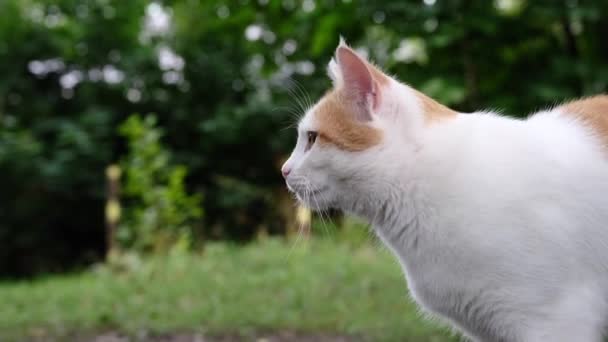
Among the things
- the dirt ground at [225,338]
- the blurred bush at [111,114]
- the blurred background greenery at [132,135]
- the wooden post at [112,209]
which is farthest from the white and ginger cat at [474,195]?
the wooden post at [112,209]

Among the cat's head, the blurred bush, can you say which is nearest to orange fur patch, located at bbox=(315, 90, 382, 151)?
the cat's head

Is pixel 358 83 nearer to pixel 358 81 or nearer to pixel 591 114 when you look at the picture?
pixel 358 81

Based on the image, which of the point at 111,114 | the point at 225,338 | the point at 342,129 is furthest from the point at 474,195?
the point at 111,114

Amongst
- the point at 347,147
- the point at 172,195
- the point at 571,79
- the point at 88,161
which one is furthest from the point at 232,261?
the point at 347,147

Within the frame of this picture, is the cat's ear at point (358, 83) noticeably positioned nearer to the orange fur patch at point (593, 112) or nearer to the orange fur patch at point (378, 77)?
the orange fur patch at point (378, 77)

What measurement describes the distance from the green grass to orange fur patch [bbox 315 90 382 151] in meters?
1.58

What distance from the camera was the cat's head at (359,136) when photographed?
232cm

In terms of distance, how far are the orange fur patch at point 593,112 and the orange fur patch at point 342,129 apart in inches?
27.6

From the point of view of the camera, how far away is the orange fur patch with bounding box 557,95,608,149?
2.35 metres

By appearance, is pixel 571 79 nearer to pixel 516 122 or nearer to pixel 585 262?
pixel 516 122

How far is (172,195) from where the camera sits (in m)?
8.04

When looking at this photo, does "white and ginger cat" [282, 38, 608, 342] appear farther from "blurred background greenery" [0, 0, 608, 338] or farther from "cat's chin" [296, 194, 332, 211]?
"blurred background greenery" [0, 0, 608, 338]

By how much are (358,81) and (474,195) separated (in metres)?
0.51

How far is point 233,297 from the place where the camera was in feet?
18.3
